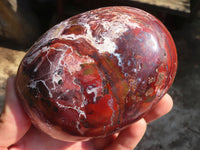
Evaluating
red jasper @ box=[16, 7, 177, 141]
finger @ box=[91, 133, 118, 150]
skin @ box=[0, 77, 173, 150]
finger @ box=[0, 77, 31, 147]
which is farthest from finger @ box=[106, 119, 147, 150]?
finger @ box=[0, 77, 31, 147]

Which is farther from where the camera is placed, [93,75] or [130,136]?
[130,136]

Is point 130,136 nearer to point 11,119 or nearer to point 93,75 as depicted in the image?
point 93,75

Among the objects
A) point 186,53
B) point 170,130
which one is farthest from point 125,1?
point 170,130

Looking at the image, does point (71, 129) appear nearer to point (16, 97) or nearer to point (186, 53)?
point (16, 97)

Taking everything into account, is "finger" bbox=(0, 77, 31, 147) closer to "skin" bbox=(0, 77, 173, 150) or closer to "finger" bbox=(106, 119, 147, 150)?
"skin" bbox=(0, 77, 173, 150)

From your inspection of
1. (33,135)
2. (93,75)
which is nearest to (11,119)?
(33,135)

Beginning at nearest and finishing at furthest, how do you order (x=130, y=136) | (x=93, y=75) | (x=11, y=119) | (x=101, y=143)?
(x=93, y=75) < (x=11, y=119) < (x=130, y=136) < (x=101, y=143)

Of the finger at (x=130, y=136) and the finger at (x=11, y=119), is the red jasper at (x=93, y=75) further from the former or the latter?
the finger at (x=130, y=136)

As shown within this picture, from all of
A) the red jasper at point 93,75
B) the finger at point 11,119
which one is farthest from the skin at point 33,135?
the red jasper at point 93,75
